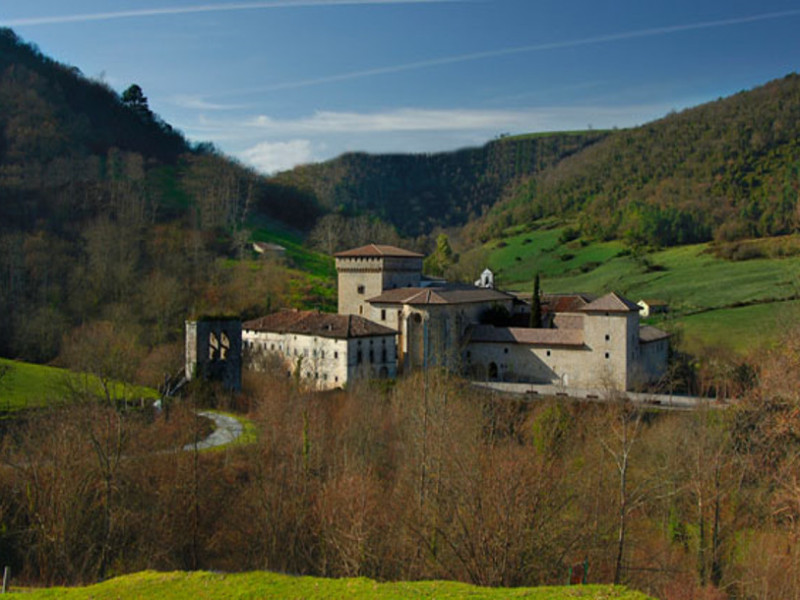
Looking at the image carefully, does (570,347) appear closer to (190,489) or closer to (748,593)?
(748,593)

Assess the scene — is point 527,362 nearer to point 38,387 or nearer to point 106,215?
point 38,387

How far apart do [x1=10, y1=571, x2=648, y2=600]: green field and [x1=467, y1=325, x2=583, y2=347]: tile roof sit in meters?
28.8

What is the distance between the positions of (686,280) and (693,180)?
36530mm

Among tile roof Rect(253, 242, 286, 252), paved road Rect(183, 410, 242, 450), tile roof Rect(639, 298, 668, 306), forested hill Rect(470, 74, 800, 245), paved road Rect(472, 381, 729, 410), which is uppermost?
forested hill Rect(470, 74, 800, 245)

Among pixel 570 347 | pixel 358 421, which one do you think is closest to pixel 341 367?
pixel 358 421

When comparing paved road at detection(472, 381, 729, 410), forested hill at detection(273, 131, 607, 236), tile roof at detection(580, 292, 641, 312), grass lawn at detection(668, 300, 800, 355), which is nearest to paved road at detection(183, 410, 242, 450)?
paved road at detection(472, 381, 729, 410)

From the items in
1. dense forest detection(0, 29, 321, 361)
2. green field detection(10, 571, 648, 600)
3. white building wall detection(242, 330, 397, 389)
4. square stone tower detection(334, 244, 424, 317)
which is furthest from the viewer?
dense forest detection(0, 29, 321, 361)

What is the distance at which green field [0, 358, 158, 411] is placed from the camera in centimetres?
3102

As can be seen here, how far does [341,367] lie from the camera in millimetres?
41031

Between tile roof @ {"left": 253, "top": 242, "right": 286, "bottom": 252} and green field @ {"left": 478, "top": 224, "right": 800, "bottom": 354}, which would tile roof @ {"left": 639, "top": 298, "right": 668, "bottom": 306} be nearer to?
green field @ {"left": 478, "top": 224, "right": 800, "bottom": 354}

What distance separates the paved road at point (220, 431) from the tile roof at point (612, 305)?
1944cm

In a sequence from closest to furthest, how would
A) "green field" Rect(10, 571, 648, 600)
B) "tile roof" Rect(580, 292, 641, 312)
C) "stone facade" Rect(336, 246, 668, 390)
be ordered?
"green field" Rect(10, 571, 648, 600) < "tile roof" Rect(580, 292, 641, 312) < "stone facade" Rect(336, 246, 668, 390)

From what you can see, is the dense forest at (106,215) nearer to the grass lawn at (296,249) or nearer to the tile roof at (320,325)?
the grass lawn at (296,249)

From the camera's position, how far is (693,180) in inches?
3772
